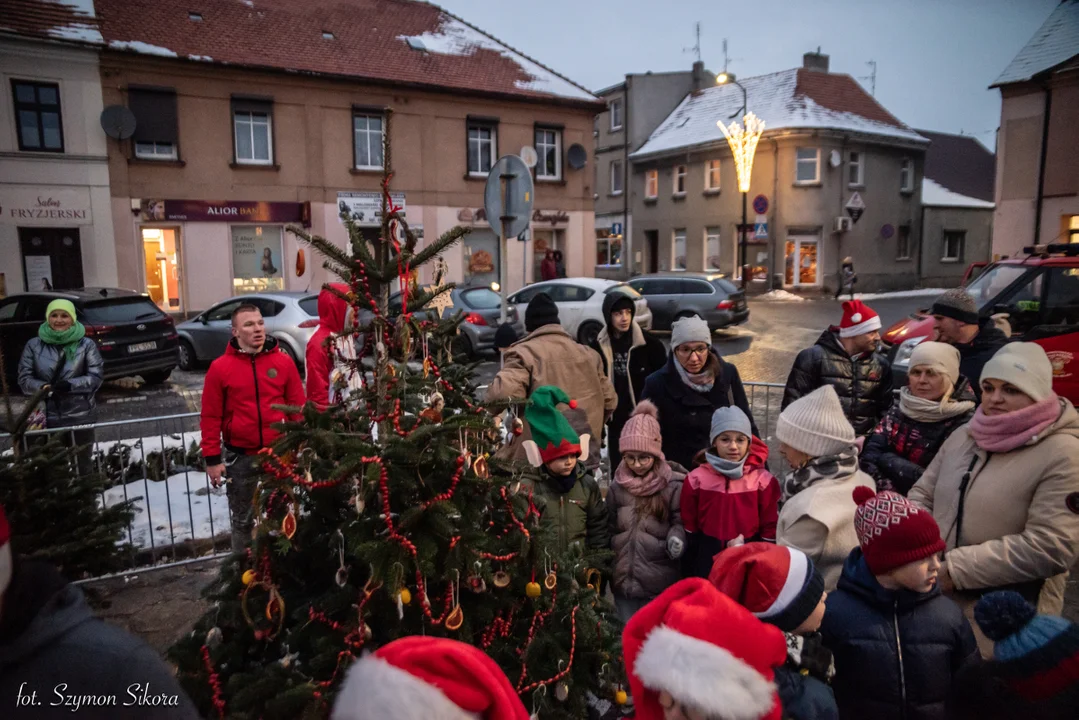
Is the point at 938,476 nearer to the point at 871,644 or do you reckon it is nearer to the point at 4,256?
the point at 871,644

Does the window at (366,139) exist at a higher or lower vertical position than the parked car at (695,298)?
higher

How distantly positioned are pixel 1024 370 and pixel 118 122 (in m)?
23.1

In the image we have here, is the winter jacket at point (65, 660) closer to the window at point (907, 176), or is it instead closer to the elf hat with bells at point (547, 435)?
the elf hat with bells at point (547, 435)

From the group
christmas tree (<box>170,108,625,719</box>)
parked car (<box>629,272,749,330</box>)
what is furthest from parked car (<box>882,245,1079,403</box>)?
parked car (<box>629,272,749,330</box>)

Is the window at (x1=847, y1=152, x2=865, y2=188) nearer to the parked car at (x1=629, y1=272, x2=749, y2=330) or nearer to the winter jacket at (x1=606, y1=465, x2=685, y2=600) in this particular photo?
the parked car at (x1=629, y1=272, x2=749, y2=330)

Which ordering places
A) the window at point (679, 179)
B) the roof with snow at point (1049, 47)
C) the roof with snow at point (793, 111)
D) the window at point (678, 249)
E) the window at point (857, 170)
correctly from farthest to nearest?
the window at point (678, 249) → the window at point (679, 179) → the window at point (857, 170) → the roof with snow at point (793, 111) → the roof with snow at point (1049, 47)

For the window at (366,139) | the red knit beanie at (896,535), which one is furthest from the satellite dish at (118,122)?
the red knit beanie at (896,535)

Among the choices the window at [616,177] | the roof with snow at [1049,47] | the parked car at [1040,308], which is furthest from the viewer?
the window at [616,177]

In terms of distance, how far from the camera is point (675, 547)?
3600mm

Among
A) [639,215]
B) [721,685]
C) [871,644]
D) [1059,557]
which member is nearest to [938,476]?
[1059,557]

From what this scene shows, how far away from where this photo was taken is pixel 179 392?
40.3ft

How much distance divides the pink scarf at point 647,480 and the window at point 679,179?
3357 cm

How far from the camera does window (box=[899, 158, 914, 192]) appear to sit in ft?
112

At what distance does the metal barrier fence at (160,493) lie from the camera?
532 cm
